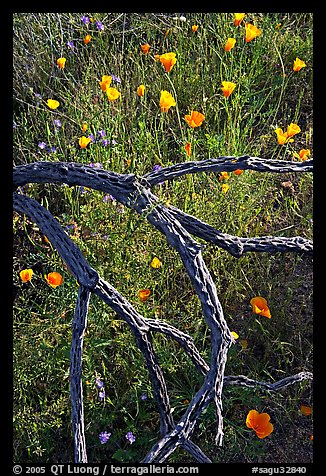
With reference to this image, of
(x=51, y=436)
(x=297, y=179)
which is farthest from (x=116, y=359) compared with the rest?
(x=297, y=179)

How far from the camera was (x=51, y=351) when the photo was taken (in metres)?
1.80

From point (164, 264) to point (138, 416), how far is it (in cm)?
51

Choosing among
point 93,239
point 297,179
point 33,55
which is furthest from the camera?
point 33,55

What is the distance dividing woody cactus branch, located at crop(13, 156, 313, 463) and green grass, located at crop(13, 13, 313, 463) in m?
0.42

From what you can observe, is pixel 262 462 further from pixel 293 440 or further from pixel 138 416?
pixel 138 416

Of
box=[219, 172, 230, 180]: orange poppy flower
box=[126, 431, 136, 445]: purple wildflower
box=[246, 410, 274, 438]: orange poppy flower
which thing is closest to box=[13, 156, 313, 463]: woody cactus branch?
box=[246, 410, 274, 438]: orange poppy flower

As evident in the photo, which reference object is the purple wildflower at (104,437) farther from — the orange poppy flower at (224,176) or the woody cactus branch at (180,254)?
the orange poppy flower at (224,176)

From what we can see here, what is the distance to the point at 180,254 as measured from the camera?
1197 mm

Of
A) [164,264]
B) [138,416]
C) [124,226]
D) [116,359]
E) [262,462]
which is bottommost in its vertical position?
[262,462]

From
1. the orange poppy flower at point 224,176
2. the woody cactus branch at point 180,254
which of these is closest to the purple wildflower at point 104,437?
the woody cactus branch at point 180,254

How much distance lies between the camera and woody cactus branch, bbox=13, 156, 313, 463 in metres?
1.15

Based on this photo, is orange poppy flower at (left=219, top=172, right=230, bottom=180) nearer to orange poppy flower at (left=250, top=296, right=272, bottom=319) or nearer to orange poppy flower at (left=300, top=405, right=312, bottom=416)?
orange poppy flower at (left=250, top=296, right=272, bottom=319)

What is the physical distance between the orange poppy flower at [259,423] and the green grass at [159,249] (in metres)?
0.13

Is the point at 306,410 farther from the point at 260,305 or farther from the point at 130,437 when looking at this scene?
the point at 130,437
